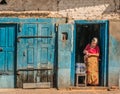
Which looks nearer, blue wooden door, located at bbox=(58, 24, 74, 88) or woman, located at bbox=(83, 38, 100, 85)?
blue wooden door, located at bbox=(58, 24, 74, 88)

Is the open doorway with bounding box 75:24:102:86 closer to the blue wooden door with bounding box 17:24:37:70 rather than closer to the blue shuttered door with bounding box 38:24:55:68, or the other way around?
the blue shuttered door with bounding box 38:24:55:68

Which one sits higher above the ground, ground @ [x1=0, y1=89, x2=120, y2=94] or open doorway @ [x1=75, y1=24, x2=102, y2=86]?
open doorway @ [x1=75, y1=24, x2=102, y2=86]

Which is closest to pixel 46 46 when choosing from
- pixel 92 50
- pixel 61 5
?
pixel 61 5

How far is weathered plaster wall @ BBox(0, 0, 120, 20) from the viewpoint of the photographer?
51.9 feet

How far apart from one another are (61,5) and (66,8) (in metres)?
0.19

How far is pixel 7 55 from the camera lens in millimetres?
15930

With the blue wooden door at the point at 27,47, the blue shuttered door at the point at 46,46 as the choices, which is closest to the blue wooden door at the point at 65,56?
the blue shuttered door at the point at 46,46

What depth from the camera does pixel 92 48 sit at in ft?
53.3

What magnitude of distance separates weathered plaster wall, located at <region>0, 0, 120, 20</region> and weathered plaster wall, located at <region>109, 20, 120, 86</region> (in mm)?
379

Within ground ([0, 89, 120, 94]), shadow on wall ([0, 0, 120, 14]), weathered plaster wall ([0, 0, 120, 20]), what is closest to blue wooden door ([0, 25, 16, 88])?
ground ([0, 89, 120, 94])

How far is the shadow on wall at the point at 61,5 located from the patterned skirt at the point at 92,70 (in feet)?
5.26

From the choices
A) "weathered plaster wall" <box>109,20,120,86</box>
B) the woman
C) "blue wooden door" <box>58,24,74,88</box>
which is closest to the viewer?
"blue wooden door" <box>58,24,74,88</box>

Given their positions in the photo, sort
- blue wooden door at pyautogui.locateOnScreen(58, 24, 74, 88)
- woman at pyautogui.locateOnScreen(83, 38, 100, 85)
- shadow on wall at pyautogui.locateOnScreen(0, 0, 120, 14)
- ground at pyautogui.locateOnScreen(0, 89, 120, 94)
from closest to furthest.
Result: 1. ground at pyautogui.locateOnScreen(0, 89, 120, 94)
2. shadow on wall at pyautogui.locateOnScreen(0, 0, 120, 14)
3. blue wooden door at pyautogui.locateOnScreen(58, 24, 74, 88)
4. woman at pyautogui.locateOnScreen(83, 38, 100, 85)

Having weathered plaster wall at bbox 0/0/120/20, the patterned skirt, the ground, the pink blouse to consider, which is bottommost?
the ground
